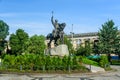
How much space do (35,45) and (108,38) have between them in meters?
28.2

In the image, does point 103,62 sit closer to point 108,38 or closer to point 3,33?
point 108,38

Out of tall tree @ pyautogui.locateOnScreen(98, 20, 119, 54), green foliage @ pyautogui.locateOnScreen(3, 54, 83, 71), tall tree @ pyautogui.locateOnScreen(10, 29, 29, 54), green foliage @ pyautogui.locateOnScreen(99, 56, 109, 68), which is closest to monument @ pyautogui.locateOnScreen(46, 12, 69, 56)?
green foliage @ pyautogui.locateOnScreen(99, 56, 109, 68)

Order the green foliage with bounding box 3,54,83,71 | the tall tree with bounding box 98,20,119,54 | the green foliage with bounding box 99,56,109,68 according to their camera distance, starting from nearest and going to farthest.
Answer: the green foliage with bounding box 3,54,83,71 < the green foliage with bounding box 99,56,109,68 < the tall tree with bounding box 98,20,119,54

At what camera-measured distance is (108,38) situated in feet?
219

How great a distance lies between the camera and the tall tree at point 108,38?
219ft

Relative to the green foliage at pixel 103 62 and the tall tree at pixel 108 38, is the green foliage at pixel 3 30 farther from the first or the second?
the green foliage at pixel 103 62

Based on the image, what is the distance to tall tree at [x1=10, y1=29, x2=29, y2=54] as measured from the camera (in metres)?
88.2

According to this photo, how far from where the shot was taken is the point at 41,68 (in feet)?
115

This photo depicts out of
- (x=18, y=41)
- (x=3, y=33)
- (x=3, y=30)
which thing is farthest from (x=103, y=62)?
(x=3, y=30)

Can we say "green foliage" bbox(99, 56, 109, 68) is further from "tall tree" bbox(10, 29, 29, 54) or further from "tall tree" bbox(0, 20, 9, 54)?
"tall tree" bbox(0, 20, 9, 54)

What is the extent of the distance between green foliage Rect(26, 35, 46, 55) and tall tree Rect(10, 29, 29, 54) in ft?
4.52

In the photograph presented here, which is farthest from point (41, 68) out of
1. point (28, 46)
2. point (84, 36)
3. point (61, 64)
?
point (84, 36)

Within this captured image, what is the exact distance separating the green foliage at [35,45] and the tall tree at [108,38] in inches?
970

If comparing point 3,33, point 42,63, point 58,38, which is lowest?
point 42,63
